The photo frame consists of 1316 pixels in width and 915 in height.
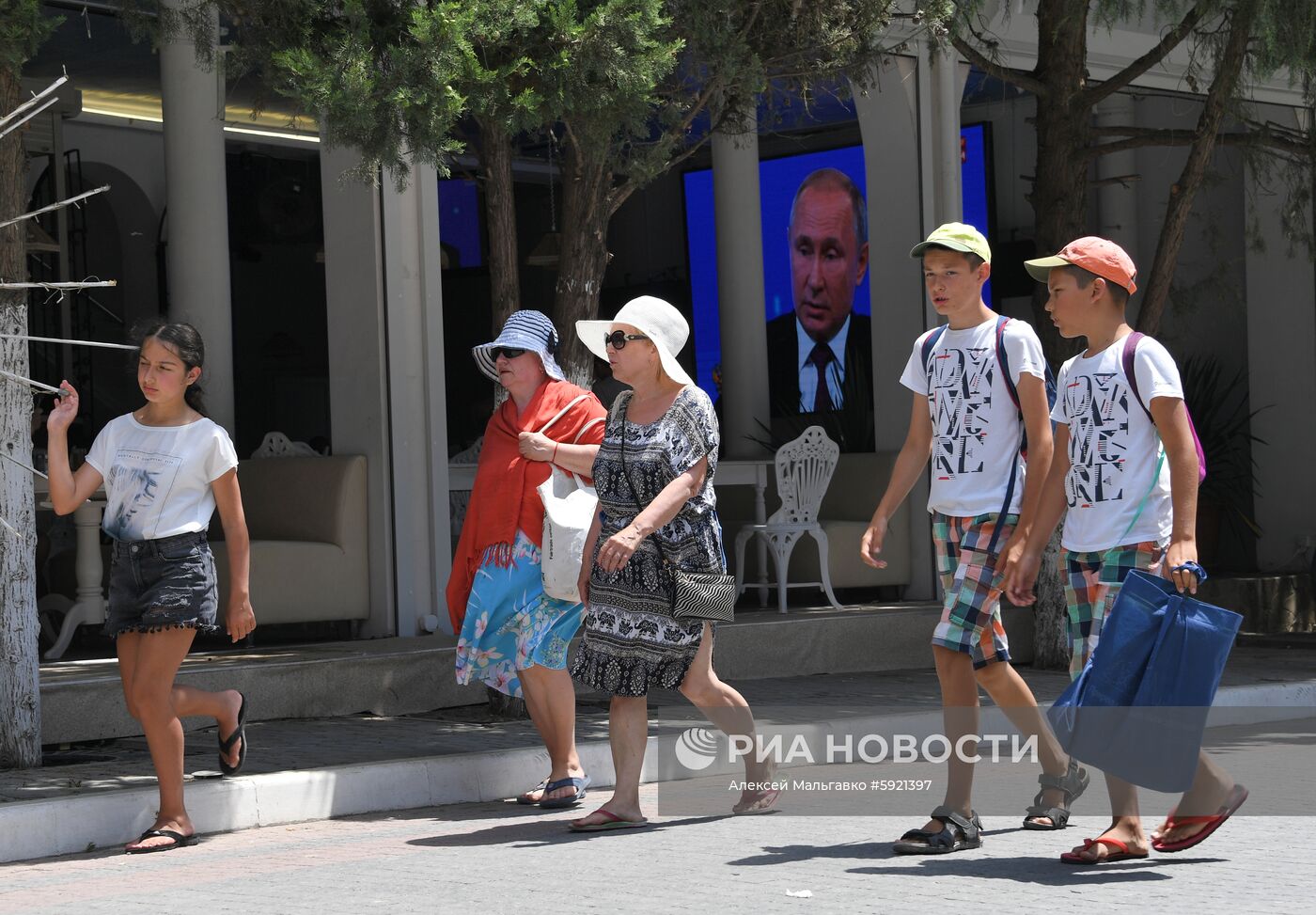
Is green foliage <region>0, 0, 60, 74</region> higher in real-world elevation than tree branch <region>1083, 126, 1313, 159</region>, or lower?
lower

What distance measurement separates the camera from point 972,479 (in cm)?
536

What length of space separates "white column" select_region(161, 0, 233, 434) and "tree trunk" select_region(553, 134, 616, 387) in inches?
157

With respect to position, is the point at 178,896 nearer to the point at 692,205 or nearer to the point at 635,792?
the point at 635,792

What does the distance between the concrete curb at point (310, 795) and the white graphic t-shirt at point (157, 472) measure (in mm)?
988

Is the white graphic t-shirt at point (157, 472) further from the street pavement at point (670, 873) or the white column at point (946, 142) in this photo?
the white column at point (946, 142)

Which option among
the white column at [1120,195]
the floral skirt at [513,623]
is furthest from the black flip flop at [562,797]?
the white column at [1120,195]

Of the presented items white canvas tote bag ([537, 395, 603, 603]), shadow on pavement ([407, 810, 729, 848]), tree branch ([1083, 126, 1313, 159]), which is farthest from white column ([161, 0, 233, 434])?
shadow on pavement ([407, 810, 729, 848])

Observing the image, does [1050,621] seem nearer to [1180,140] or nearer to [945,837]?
[1180,140]

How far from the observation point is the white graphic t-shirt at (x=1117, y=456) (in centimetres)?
502

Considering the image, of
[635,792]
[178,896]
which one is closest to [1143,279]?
[635,792]

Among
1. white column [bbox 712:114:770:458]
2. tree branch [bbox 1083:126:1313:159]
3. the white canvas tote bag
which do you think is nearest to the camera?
the white canvas tote bag

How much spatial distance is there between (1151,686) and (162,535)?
3.20 meters

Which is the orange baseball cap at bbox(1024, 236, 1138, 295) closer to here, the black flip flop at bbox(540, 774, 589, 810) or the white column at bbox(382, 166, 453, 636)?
the black flip flop at bbox(540, 774, 589, 810)

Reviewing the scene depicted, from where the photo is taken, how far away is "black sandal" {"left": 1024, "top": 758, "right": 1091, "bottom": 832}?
5.73m
